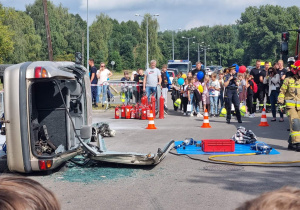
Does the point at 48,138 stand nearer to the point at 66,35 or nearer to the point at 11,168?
the point at 11,168

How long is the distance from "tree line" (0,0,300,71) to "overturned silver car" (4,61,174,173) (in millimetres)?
44825

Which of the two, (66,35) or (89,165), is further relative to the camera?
(66,35)

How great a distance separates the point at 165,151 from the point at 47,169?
94.9 inches

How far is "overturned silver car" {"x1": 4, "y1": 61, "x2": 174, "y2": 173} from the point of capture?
27.7 feet

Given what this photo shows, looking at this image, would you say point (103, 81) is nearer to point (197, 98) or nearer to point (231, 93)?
point (197, 98)

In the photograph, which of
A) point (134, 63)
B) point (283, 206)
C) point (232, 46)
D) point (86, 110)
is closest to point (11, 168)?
point (86, 110)

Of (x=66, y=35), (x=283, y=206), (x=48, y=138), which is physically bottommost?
(x=48, y=138)

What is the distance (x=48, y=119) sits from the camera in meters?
9.58

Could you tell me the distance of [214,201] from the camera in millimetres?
7000

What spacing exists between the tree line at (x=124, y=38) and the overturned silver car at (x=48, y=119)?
147 ft

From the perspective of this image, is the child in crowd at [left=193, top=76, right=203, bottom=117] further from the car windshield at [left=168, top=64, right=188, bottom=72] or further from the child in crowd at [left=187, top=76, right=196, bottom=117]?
the car windshield at [left=168, top=64, right=188, bottom=72]

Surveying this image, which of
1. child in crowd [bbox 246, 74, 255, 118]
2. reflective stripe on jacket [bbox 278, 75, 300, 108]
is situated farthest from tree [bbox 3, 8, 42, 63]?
reflective stripe on jacket [bbox 278, 75, 300, 108]

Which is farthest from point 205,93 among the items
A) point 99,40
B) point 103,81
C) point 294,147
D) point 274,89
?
point 99,40

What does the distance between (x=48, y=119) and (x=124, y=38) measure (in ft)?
353
